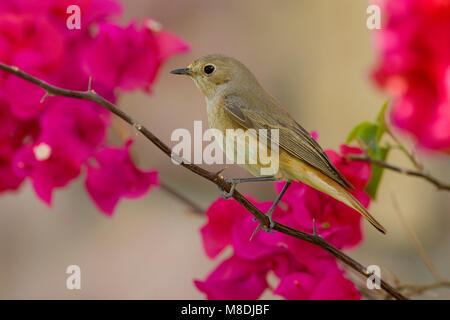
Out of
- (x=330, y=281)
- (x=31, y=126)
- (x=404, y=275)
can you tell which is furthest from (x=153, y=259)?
(x=330, y=281)

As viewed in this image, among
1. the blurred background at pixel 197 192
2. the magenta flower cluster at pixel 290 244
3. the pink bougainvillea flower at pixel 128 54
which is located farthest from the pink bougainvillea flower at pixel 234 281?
the blurred background at pixel 197 192

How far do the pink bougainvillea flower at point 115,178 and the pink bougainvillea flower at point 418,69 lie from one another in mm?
527

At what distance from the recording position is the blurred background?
8.46 ft

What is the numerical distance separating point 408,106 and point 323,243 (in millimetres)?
255

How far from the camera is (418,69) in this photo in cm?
66

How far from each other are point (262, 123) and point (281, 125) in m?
0.04

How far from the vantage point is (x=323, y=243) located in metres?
0.84

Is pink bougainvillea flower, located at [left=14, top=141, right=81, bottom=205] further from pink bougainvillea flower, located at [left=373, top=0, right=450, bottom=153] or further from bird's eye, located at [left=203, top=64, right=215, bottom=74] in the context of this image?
pink bougainvillea flower, located at [left=373, top=0, right=450, bottom=153]

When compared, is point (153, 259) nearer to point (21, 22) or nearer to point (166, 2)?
point (166, 2)

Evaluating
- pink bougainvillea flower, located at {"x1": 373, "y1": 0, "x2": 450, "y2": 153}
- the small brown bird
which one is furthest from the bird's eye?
pink bougainvillea flower, located at {"x1": 373, "y1": 0, "x2": 450, "y2": 153}

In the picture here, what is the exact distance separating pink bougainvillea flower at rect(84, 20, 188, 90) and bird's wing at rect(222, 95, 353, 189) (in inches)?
6.4

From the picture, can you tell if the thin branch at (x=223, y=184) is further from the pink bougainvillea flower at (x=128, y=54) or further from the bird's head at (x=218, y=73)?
the bird's head at (x=218, y=73)

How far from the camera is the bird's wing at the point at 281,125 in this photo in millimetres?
1109

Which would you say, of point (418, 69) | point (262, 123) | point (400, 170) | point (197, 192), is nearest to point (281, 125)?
point (262, 123)
